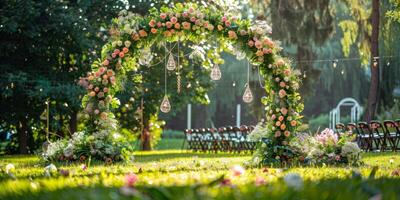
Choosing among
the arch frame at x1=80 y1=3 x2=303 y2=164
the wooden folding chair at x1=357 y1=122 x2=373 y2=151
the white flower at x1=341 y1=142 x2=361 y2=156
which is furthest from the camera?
the wooden folding chair at x1=357 y1=122 x2=373 y2=151

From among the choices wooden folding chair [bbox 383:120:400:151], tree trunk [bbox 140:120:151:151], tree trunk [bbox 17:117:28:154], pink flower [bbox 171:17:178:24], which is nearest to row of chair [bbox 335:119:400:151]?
wooden folding chair [bbox 383:120:400:151]

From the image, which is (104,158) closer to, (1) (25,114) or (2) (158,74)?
(1) (25,114)

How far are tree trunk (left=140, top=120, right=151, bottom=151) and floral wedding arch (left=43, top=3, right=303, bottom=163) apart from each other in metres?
12.6

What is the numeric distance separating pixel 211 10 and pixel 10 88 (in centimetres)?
803

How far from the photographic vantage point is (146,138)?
26.2 m

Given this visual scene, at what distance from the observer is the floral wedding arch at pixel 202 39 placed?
12.5 meters

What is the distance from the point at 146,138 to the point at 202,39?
44.3 feet

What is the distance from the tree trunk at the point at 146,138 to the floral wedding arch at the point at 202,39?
12606mm

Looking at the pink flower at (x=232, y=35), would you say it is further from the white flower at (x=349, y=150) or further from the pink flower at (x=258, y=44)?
the white flower at (x=349, y=150)

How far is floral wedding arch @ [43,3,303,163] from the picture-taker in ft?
40.9

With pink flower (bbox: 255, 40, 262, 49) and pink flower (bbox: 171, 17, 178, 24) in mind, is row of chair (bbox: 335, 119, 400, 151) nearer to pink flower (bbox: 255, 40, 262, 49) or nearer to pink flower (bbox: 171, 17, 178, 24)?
pink flower (bbox: 255, 40, 262, 49)

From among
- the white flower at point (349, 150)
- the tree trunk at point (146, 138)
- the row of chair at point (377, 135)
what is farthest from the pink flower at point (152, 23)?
the tree trunk at point (146, 138)

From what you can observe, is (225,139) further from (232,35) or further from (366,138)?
(232,35)

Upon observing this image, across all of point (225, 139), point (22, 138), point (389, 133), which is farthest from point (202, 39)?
point (22, 138)
